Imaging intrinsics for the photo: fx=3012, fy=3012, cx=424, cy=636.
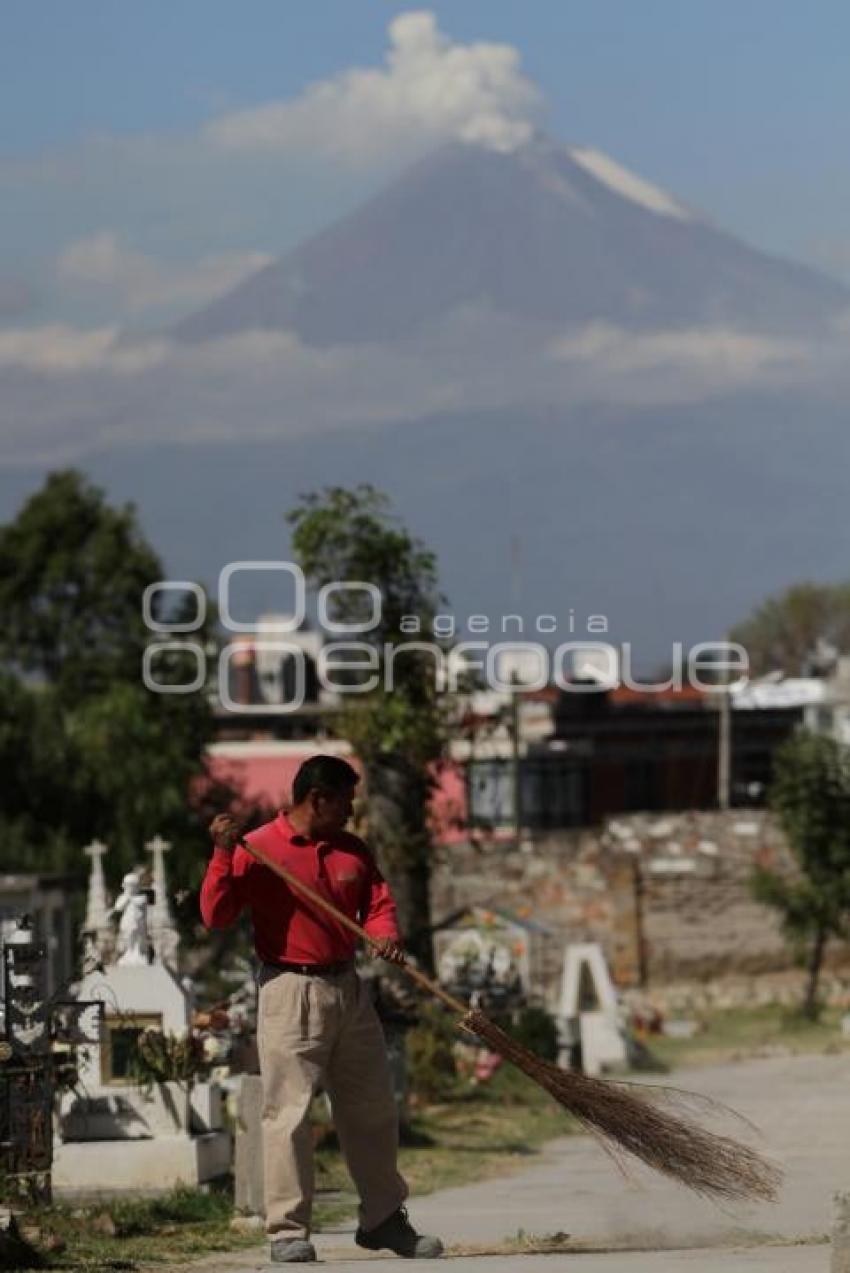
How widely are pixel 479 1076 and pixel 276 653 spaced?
2096 inches

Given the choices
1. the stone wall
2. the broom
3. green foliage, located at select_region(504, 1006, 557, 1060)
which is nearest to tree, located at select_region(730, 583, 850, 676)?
the stone wall

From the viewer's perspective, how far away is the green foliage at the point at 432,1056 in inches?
875

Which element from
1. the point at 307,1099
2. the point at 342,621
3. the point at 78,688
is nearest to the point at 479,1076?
the point at 342,621

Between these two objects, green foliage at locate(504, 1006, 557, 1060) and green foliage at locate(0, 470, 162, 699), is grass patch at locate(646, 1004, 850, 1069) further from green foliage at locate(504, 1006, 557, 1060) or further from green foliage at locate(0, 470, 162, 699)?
green foliage at locate(0, 470, 162, 699)

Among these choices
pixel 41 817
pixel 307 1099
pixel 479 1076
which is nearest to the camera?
pixel 307 1099

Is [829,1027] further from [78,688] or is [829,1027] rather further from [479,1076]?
[78,688]

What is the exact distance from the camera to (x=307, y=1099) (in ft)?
36.0

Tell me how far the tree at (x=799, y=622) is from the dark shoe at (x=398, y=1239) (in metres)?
89.8

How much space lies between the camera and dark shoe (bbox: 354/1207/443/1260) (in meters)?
11.2

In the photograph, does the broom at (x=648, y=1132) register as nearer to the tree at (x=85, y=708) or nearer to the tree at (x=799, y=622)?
the tree at (x=85, y=708)

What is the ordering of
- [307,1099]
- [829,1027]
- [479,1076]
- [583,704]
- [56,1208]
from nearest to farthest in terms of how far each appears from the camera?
[307,1099], [56,1208], [479,1076], [829,1027], [583,704]

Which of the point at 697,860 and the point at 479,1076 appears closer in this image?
the point at 479,1076

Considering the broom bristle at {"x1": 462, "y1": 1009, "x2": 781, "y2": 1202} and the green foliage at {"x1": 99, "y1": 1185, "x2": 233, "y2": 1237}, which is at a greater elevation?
the broom bristle at {"x1": 462, "y1": 1009, "x2": 781, "y2": 1202}

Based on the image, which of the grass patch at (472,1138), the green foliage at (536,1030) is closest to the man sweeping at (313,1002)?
the grass patch at (472,1138)
